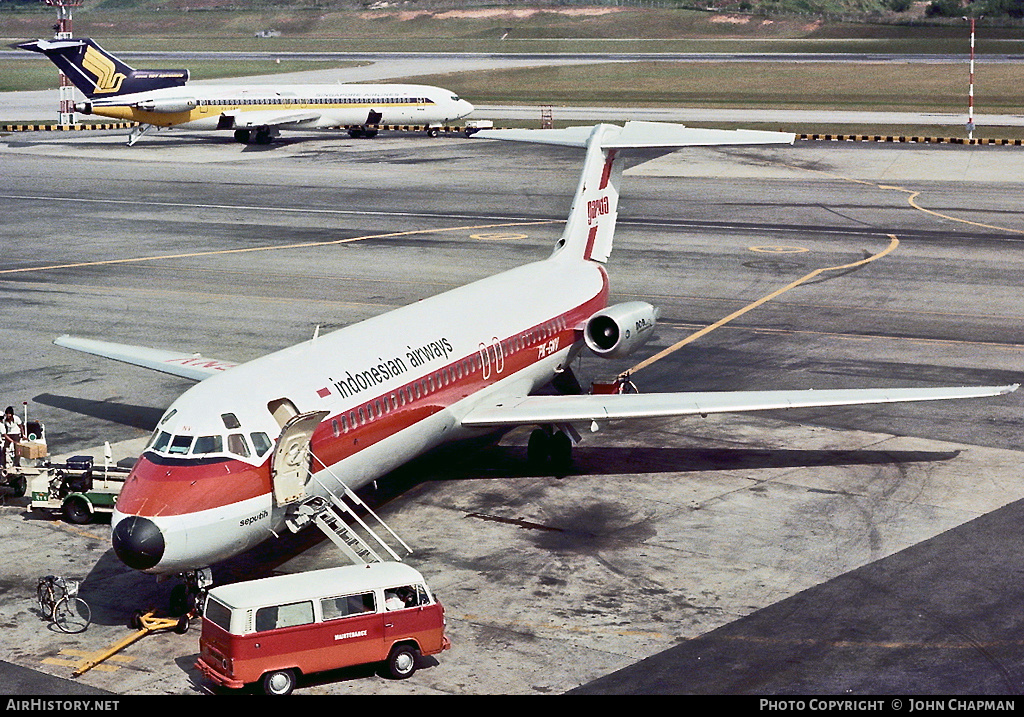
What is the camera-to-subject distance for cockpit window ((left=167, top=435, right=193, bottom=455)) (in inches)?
820

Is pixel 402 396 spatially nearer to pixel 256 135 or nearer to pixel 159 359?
pixel 159 359

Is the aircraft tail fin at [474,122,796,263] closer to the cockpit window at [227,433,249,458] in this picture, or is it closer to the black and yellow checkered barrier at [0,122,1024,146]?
→ the cockpit window at [227,433,249,458]

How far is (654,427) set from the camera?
32.2 metres

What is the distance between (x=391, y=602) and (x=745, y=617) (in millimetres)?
5777

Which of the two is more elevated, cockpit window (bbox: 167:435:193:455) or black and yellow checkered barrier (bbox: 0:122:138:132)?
cockpit window (bbox: 167:435:193:455)

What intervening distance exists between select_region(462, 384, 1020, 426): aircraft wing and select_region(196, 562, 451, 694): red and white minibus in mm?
7821

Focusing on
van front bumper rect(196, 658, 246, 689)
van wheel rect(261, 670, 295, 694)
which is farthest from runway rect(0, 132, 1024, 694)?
van wheel rect(261, 670, 295, 694)

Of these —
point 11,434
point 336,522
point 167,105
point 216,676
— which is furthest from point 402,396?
point 167,105

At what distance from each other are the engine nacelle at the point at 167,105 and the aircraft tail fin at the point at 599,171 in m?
53.1

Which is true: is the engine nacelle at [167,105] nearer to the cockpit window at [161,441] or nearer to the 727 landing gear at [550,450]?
the 727 landing gear at [550,450]

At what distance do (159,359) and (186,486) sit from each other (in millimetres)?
11601

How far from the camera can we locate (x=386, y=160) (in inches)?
3219
